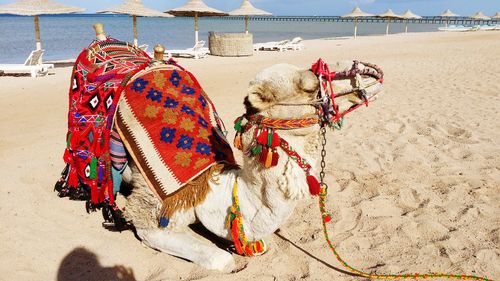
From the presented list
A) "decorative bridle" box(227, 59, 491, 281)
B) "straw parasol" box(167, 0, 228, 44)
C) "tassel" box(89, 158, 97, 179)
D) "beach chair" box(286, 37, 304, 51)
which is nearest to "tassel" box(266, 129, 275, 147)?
"decorative bridle" box(227, 59, 491, 281)

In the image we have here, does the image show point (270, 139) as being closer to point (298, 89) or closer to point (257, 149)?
point (257, 149)

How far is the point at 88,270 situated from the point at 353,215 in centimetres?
216

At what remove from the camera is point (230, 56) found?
64.1 feet

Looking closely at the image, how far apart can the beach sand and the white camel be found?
0.67ft

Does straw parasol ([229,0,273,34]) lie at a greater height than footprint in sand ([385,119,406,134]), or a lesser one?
greater

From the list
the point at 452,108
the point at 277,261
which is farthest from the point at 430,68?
the point at 277,261

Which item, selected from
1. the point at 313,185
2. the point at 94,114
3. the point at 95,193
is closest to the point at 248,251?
the point at 313,185

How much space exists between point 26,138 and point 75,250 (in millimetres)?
3492

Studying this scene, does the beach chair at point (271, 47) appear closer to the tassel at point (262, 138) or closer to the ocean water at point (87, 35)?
the ocean water at point (87, 35)

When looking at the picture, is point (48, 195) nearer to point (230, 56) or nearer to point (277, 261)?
point (277, 261)

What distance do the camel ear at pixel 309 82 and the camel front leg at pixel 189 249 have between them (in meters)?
1.24

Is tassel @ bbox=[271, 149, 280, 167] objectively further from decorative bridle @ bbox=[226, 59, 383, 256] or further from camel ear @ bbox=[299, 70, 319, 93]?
camel ear @ bbox=[299, 70, 319, 93]

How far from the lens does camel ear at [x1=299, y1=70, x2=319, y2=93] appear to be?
Result: 79.2 inches

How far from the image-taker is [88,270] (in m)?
2.82
